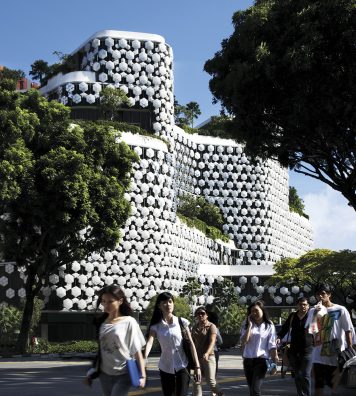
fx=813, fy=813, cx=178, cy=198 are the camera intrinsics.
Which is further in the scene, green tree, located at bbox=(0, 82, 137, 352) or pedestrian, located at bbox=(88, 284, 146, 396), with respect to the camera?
green tree, located at bbox=(0, 82, 137, 352)

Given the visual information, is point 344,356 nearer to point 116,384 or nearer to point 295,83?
point 116,384

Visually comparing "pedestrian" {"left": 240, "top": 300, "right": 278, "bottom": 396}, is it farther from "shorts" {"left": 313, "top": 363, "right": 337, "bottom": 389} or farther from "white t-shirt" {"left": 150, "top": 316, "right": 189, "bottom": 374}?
"white t-shirt" {"left": 150, "top": 316, "right": 189, "bottom": 374}

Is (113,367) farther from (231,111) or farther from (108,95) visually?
(108,95)

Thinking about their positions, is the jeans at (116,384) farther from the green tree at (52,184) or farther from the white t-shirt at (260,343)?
the green tree at (52,184)

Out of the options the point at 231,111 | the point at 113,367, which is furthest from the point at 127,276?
the point at 113,367

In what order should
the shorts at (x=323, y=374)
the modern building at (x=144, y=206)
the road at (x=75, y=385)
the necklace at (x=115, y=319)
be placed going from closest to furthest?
the necklace at (x=115, y=319)
the shorts at (x=323, y=374)
the road at (x=75, y=385)
the modern building at (x=144, y=206)

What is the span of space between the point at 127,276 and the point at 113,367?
57.1 m

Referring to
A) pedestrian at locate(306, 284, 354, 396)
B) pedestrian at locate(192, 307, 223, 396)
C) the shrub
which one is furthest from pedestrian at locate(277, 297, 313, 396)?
the shrub

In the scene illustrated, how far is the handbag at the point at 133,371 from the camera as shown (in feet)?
23.1

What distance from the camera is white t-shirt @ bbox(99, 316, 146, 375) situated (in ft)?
23.5

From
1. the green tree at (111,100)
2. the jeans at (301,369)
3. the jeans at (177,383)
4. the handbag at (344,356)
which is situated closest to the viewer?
the jeans at (177,383)

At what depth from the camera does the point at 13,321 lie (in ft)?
167

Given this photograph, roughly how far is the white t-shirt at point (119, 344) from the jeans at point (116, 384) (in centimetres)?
4

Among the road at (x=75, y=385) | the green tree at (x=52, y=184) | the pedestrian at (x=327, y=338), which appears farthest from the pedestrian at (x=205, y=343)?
the green tree at (x=52, y=184)
